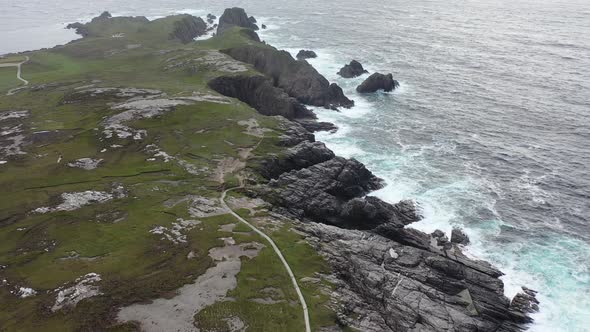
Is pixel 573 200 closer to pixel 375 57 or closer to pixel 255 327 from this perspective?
pixel 255 327

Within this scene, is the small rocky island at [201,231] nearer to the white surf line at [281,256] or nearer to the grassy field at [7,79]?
the white surf line at [281,256]

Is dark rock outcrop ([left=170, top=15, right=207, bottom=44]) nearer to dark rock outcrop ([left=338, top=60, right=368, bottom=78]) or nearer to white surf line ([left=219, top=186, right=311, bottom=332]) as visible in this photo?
dark rock outcrop ([left=338, top=60, right=368, bottom=78])

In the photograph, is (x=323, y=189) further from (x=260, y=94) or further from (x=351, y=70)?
(x=351, y=70)

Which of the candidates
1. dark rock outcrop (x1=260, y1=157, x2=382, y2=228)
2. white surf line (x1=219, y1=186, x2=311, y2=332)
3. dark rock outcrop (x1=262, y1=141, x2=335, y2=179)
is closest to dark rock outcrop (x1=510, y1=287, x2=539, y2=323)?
dark rock outcrop (x1=260, y1=157, x2=382, y2=228)

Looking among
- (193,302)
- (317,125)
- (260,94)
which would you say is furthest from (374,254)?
(260,94)

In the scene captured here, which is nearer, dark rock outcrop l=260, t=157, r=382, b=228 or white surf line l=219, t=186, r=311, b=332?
white surf line l=219, t=186, r=311, b=332

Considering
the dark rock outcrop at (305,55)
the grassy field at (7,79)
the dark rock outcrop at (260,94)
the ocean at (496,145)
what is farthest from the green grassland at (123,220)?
the dark rock outcrop at (305,55)
